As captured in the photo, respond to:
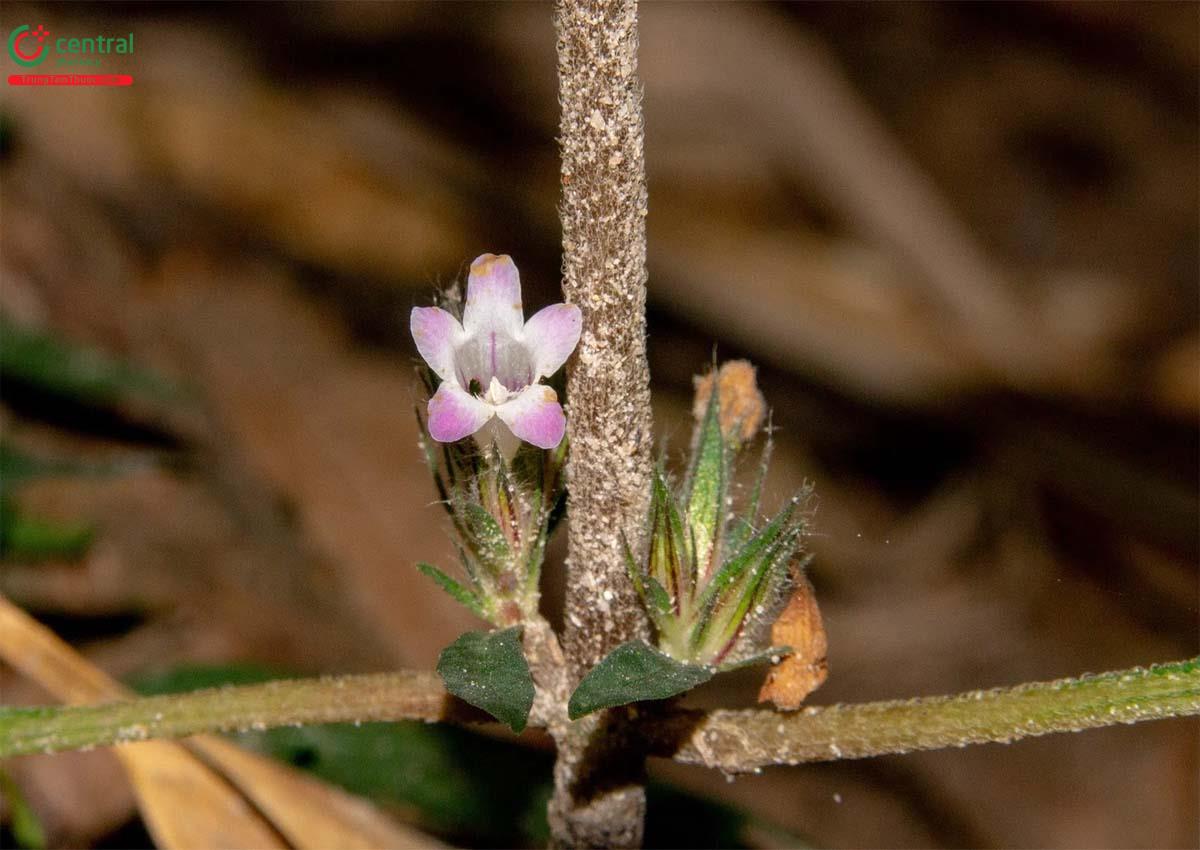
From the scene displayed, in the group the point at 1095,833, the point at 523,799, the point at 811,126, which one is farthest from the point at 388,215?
the point at 1095,833

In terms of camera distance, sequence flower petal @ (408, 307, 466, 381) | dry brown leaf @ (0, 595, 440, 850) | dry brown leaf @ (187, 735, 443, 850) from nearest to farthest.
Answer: flower petal @ (408, 307, 466, 381) → dry brown leaf @ (0, 595, 440, 850) → dry brown leaf @ (187, 735, 443, 850)

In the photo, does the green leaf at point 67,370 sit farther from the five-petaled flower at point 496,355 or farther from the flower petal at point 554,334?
the flower petal at point 554,334

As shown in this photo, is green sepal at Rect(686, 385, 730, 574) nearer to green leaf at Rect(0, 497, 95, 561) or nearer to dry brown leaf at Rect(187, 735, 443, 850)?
dry brown leaf at Rect(187, 735, 443, 850)

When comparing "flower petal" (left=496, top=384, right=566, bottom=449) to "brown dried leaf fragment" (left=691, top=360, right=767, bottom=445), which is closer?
"flower petal" (left=496, top=384, right=566, bottom=449)

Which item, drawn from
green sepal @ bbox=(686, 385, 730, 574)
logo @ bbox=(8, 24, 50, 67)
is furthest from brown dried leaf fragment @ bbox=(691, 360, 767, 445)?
logo @ bbox=(8, 24, 50, 67)

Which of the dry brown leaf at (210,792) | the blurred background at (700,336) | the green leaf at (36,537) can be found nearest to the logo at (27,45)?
the blurred background at (700,336)

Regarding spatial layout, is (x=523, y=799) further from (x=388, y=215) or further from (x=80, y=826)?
(x=388, y=215)
